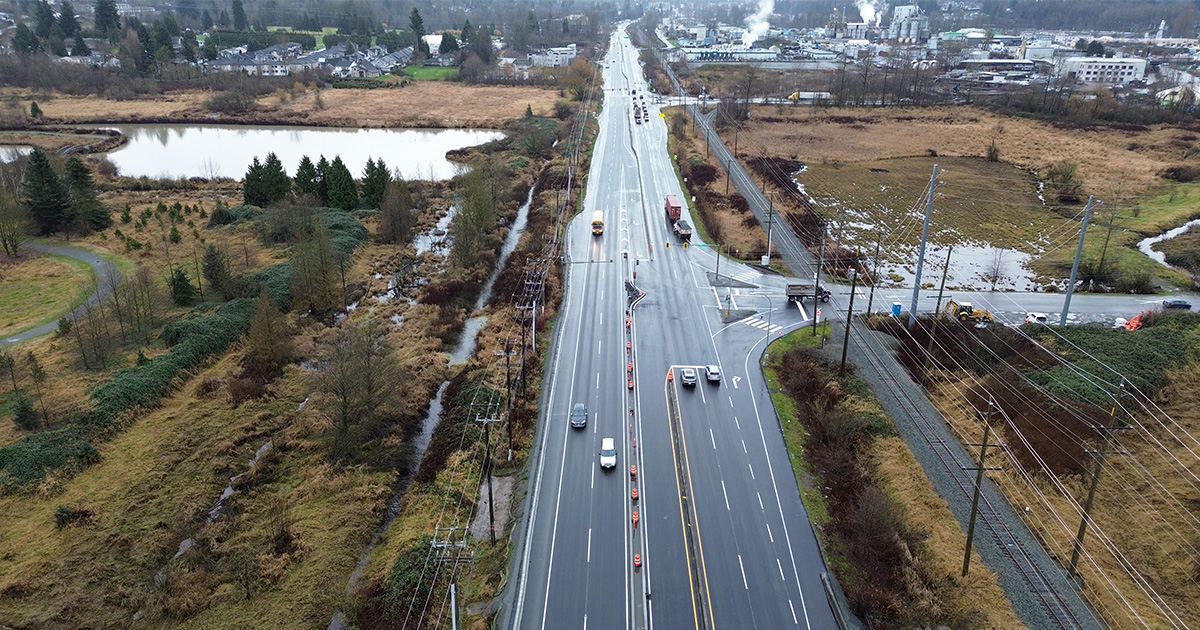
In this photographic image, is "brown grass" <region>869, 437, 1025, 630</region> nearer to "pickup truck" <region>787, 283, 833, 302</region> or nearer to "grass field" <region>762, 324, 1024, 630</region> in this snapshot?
"grass field" <region>762, 324, 1024, 630</region>

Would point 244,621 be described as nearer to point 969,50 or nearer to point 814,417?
point 814,417

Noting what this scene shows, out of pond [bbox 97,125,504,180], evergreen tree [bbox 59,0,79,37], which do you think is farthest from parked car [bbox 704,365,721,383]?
evergreen tree [bbox 59,0,79,37]

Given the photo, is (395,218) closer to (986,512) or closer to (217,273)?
(217,273)

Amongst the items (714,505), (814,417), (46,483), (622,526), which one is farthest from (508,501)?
(46,483)

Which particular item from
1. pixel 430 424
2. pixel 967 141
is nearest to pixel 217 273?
pixel 430 424

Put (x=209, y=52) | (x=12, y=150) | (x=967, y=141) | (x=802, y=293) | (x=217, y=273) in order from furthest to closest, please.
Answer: (x=209, y=52) → (x=967, y=141) → (x=12, y=150) → (x=802, y=293) → (x=217, y=273)

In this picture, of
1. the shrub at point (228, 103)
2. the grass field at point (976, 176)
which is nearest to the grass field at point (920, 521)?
the grass field at point (976, 176)

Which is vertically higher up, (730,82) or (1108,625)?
(730,82)
